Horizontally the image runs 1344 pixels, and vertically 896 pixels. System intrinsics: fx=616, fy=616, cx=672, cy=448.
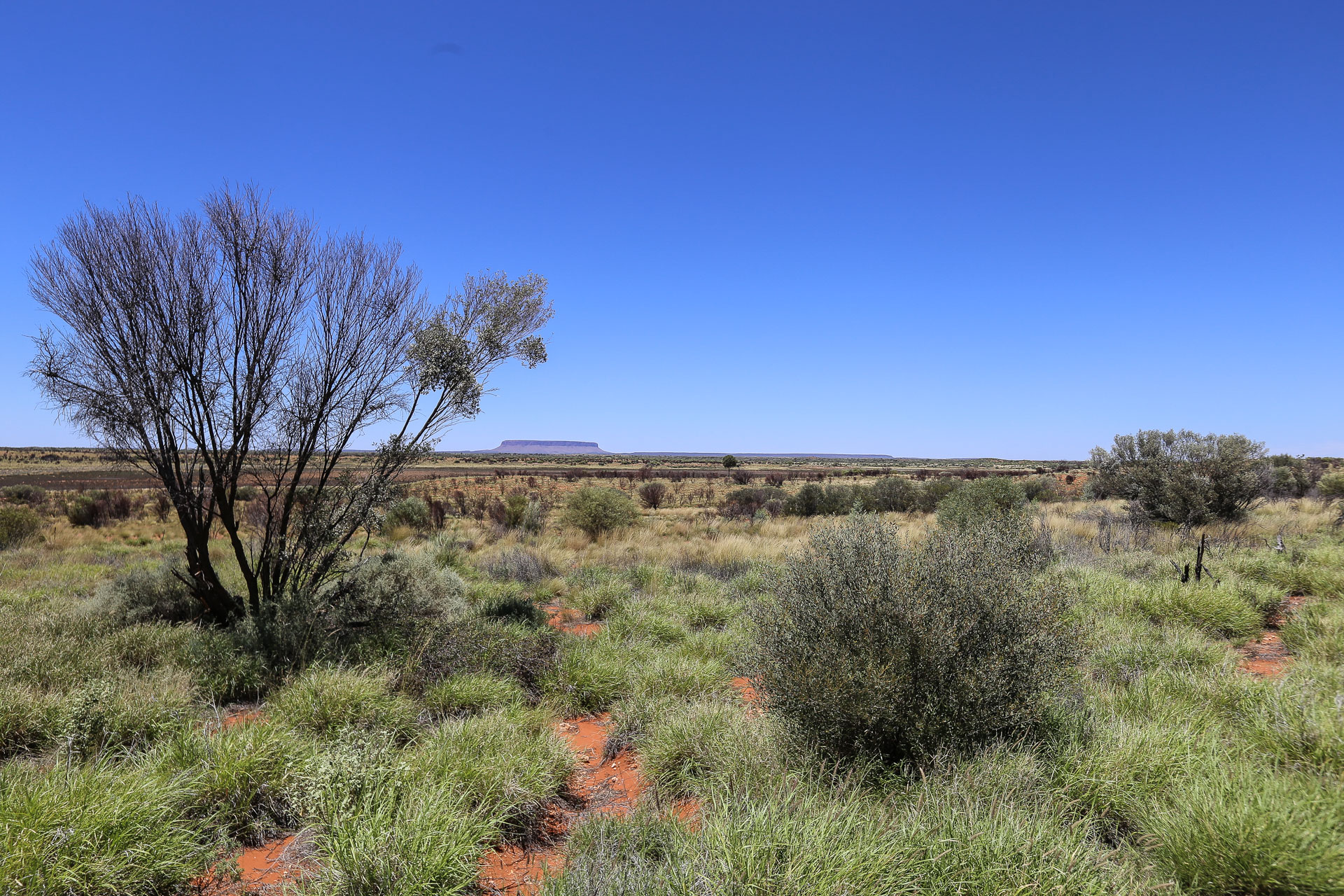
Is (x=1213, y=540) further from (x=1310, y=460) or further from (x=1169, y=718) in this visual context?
(x=1310, y=460)

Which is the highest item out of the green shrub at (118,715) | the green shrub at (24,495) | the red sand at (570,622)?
the green shrub at (24,495)

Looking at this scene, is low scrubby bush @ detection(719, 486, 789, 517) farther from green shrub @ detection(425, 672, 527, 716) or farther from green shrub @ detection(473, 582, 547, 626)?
green shrub @ detection(425, 672, 527, 716)

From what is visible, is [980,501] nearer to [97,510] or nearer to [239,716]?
[239,716]

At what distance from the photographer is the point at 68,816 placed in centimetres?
323

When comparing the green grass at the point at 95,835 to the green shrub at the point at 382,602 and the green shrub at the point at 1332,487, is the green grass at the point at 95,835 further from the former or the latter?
the green shrub at the point at 1332,487

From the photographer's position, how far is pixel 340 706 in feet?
17.3

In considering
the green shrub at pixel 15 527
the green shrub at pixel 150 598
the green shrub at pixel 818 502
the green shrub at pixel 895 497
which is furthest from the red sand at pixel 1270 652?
the green shrub at pixel 15 527

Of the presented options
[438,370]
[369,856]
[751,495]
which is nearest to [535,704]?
[369,856]

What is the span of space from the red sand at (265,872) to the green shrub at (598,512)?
1551cm

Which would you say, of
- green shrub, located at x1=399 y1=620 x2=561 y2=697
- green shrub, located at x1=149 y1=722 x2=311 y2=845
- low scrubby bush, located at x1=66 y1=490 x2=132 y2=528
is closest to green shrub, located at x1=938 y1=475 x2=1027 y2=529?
green shrub, located at x1=399 y1=620 x2=561 y2=697

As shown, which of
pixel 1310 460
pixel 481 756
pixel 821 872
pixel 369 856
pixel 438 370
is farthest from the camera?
pixel 1310 460

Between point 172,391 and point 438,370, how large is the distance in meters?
3.01

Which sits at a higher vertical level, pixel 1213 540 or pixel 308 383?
pixel 308 383

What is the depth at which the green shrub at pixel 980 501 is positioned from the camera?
50.6 ft
